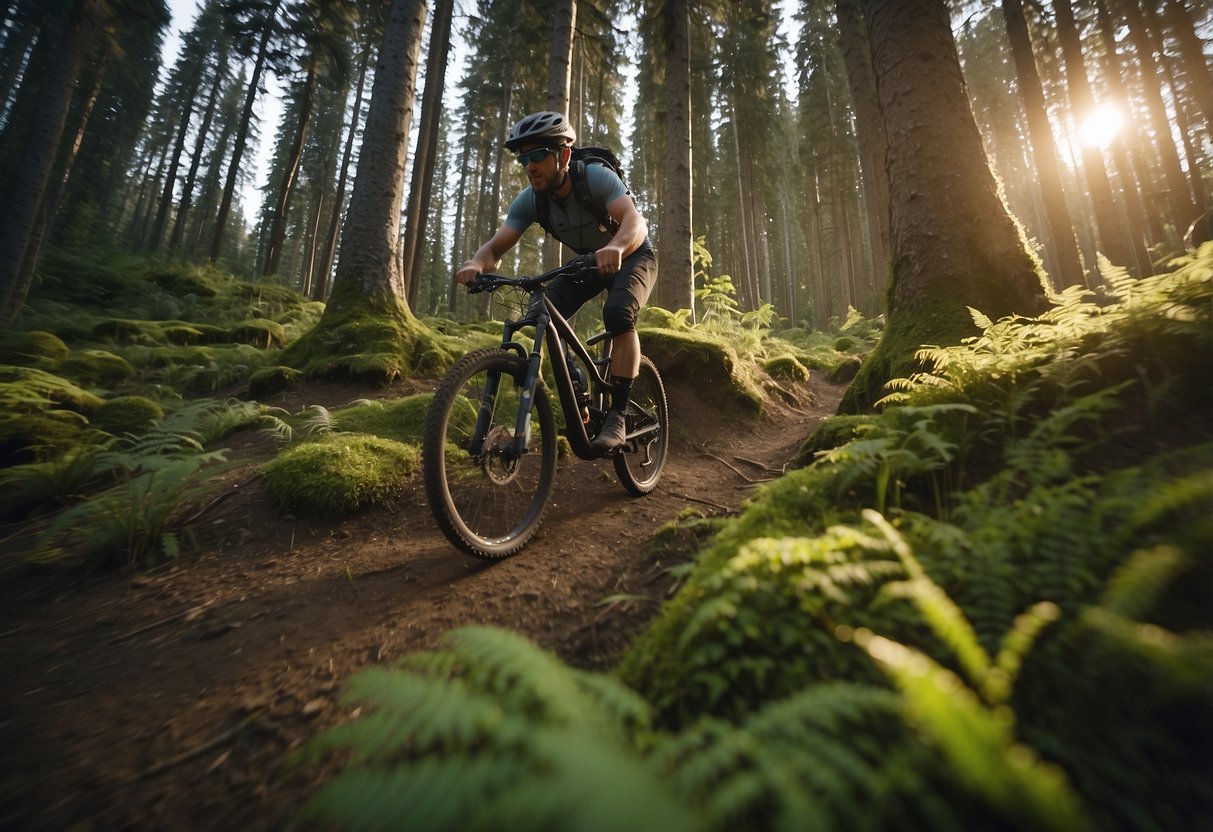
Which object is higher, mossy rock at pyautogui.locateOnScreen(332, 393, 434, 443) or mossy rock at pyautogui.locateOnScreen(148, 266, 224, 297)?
mossy rock at pyautogui.locateOnScreen(148, 266, 224, 297)

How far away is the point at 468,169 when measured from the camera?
96.7ft

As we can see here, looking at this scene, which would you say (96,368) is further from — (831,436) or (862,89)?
(862,89)

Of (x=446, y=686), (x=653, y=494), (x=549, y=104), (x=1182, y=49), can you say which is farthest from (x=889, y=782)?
(x=1182, y=49)

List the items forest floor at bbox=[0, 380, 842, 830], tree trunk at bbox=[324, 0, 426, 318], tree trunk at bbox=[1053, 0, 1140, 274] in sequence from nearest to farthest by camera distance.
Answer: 1. forest floor at bbox=[0, 380, 842, 830]
2. tree trunk at bbox=[324, 0, 426, 318]
3. tree trunk at bbox=[1053, 0, 1140, 274]

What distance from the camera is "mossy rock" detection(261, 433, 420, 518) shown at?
3.12m

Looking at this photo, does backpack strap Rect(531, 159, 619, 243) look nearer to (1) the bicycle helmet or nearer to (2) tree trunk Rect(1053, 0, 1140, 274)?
(1) the bicycle helmet

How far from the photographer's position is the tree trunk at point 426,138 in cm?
1582

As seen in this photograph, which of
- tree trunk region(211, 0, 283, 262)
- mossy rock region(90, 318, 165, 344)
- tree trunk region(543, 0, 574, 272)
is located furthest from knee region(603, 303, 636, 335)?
tree trunk region(211, 0, 283, 262)

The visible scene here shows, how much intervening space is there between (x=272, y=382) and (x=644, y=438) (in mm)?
4737

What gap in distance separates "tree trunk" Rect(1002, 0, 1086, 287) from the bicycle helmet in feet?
37.4

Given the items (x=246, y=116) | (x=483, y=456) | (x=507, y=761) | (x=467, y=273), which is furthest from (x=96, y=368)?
(x=246, y=116)

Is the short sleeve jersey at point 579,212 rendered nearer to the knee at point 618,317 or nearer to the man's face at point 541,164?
the man's face at point 541,164

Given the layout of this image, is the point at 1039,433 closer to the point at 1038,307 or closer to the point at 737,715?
the point at 737,715

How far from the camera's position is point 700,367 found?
5934mm
